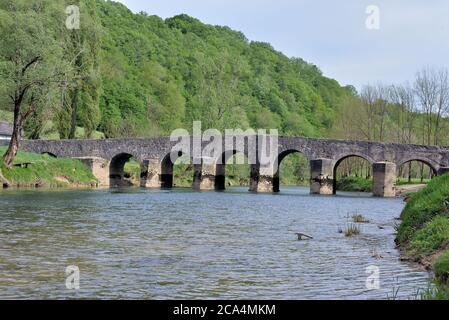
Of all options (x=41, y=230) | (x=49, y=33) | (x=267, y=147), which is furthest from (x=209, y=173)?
(x=41, y=230)

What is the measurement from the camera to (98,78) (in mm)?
53656

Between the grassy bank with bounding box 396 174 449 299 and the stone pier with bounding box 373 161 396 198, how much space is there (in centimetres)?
2813

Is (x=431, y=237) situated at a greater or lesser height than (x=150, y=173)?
lesser

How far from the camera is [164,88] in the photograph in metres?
88.3

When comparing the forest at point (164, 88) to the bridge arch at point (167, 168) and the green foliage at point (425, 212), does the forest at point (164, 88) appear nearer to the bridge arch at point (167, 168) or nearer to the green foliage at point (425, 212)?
Answer: the bridge arch at point (167, 168)

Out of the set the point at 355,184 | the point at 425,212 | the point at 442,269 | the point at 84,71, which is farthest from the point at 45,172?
the point at 442,269

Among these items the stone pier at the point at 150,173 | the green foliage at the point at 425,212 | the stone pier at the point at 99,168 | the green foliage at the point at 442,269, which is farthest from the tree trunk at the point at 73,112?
the green foliage at the point at 442,269

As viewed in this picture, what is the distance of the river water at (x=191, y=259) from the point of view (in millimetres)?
8906

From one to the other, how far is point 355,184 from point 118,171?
21.4 meters

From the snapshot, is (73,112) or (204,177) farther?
(73,112)

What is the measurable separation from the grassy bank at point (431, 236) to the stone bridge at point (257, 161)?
1157 inches

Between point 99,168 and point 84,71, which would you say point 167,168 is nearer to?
point 99,168

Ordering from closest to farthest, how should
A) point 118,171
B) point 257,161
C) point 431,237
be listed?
point 431,237 < point 257,161 < point 118,171

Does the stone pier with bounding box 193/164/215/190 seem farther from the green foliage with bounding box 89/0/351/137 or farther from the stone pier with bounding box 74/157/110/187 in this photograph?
the green foliage with bounding box 89/0/351/137
